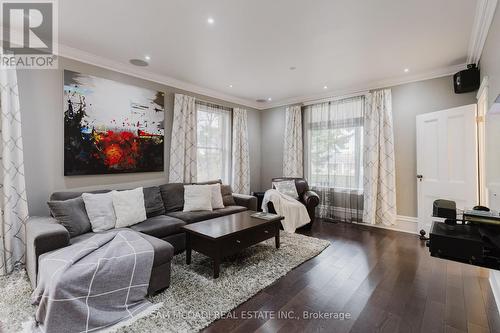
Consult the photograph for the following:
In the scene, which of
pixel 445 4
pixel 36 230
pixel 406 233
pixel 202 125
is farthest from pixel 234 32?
pixel 406 233

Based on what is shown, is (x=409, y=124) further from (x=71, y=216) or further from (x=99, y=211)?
(x=71, y=216)

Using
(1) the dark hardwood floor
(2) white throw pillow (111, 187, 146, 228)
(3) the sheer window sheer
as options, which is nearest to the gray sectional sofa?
(2) white throw pillow (111, 187, 146, 228)

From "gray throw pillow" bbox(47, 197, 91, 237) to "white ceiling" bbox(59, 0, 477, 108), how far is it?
6.34ft

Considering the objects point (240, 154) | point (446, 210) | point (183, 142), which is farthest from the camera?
point (240, 154)

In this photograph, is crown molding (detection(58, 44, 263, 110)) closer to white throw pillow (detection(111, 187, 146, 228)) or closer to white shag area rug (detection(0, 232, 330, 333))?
white throw pillow (detection(111, 187, 146, 228))

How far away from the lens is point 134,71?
3.65 metres

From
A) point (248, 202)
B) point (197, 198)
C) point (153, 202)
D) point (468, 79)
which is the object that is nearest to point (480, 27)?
point (468, 79)

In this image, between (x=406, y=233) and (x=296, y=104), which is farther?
(x=296, y=104)

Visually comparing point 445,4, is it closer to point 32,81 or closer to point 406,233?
point 406,233

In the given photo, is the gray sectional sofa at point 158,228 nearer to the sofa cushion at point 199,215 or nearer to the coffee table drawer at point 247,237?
the sofa cushion at point 199,215

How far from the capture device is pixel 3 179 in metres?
2.44

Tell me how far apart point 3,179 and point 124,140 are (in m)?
1.39

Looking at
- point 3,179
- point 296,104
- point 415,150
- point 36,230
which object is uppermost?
point 296,104

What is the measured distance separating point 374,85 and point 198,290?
4.40 metres
